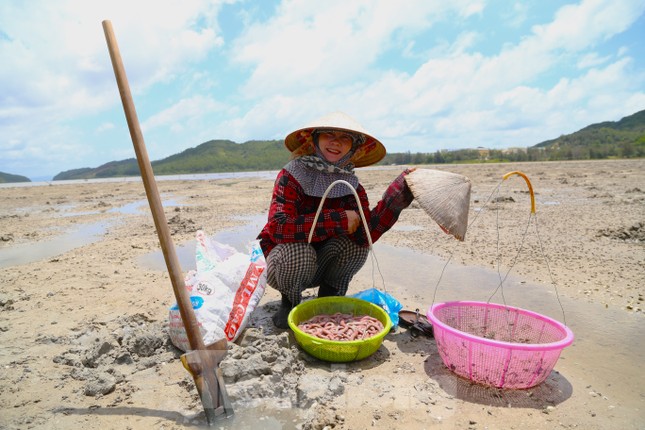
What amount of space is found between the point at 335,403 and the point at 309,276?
3.56 ft

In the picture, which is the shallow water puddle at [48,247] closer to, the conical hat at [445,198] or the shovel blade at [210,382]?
the shovel blade at [210,382]

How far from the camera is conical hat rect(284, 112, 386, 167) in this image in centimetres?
275

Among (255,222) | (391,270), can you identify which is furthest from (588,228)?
(255,222)

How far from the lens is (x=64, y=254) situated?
18.7 feet

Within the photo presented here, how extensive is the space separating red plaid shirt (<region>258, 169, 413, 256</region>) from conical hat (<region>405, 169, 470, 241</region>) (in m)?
0.18

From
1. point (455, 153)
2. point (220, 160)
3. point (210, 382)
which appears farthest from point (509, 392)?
point (220, 160)

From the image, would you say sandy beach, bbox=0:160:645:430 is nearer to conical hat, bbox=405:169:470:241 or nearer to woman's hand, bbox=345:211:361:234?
conical hat, bbox=405:169:470:241

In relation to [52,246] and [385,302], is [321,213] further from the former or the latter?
[52,246]

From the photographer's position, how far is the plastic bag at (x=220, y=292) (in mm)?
2395

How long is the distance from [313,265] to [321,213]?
0.44 meters

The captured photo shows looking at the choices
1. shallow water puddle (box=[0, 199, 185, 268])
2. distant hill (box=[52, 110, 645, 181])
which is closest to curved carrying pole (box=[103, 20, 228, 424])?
shallow water puddle (box=[0, 199, 185, 268])

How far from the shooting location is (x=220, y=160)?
94.4 meters

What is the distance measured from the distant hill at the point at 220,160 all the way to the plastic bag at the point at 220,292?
75930mm

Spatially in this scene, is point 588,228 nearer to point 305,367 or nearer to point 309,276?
point 309,276
